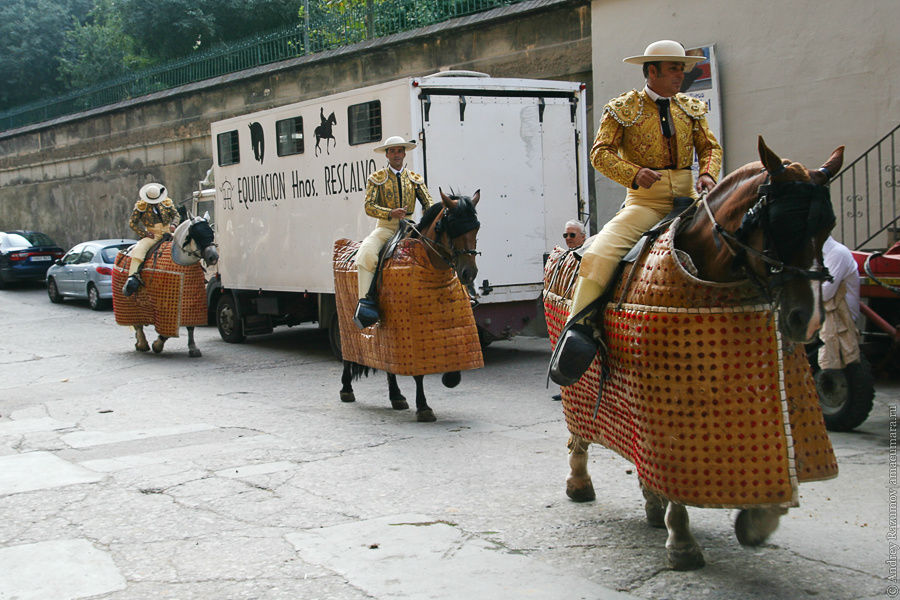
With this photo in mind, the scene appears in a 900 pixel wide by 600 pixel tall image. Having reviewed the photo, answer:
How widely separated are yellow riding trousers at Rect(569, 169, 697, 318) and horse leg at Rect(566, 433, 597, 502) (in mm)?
1177

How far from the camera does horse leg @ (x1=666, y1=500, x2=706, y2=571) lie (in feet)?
14.8

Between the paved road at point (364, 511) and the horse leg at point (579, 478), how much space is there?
0.08m

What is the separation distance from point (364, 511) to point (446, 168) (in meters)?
6.44

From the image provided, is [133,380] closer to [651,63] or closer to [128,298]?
[128,298]

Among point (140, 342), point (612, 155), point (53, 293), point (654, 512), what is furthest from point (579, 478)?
point (53, 293)

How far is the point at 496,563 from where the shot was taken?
4.77m

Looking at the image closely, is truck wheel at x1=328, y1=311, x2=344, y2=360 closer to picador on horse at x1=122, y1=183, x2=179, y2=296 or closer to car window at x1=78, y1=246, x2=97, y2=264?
picador on horse at x1=122, y1=183, x2=179, y2=296

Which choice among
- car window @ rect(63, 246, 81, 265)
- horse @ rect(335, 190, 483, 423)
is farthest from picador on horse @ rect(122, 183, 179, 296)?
car window @ rect(63, 246, 81, 265)

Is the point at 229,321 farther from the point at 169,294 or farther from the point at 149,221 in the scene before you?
the point at 149,221

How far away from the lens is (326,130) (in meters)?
12.8

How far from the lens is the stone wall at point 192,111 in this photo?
1562 centimetres

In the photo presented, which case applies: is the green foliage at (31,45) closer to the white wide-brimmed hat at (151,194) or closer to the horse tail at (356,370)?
the white wide-brimmed hat at (151,194)

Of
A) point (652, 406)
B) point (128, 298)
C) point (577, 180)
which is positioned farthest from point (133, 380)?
point (652, 406)

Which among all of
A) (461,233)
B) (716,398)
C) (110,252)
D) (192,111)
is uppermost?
(192,111)
